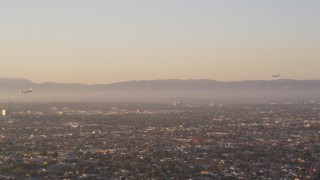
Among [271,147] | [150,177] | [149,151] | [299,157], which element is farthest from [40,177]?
[271,147]

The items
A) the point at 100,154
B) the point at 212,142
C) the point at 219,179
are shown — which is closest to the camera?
the point at 219,179

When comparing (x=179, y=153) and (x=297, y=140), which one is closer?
(x=179, y=153)

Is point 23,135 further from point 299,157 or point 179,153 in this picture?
point 299,157

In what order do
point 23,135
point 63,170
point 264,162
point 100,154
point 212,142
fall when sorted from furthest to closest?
point 23,135 < point 212,142 < point 100,154 < point 264,162 < point 63,170

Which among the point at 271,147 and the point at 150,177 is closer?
the point at 150,177

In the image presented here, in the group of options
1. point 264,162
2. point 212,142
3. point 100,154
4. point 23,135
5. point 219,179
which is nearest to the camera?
point 219,179

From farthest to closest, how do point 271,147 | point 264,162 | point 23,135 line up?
point 23,135, point 271,147, point 264,162

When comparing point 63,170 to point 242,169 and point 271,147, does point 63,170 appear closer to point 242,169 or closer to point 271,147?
point 242,169

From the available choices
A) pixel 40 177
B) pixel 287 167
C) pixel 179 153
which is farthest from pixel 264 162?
pixel 40 177
